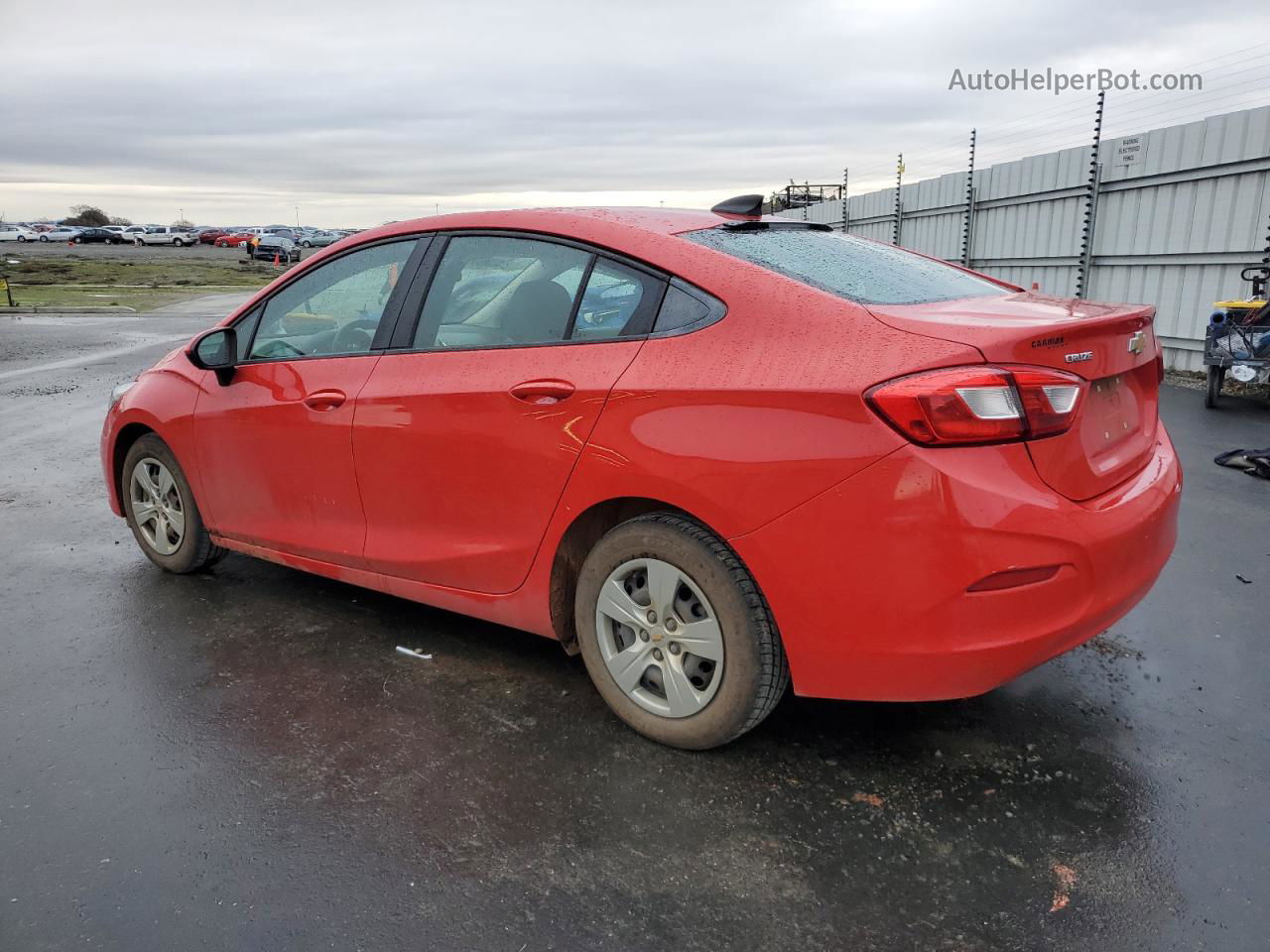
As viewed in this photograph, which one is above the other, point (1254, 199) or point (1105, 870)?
point (1254, 199)

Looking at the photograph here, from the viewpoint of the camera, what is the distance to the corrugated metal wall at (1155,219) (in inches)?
405

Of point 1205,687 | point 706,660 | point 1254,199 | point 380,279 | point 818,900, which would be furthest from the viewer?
point 1254,199

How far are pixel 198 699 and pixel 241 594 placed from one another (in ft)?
3.75

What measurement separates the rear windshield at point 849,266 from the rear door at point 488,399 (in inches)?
15.3

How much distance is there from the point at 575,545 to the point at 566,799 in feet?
2.62

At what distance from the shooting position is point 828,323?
2.67 metres

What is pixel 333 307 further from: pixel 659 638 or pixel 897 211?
pixel 897 211

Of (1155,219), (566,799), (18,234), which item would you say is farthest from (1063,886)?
(18,234)

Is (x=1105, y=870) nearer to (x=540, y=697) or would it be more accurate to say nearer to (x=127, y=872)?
(x=540, y=697)

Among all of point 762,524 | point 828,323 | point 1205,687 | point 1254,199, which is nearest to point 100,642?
point 762,524

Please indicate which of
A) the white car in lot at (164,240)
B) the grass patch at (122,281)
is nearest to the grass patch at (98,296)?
the grass patch at (122,281)

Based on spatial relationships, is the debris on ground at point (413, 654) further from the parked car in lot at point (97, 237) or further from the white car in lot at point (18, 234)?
the white car in lot at point (18, 234)

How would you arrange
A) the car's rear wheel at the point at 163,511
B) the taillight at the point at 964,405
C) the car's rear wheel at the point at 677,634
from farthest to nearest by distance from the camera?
1. the car's rear wheel at the point at 163,511
2. the car's rear wheel at the point at 677,634
3. the taillight at the point at 964,405

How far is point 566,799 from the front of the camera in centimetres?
282
